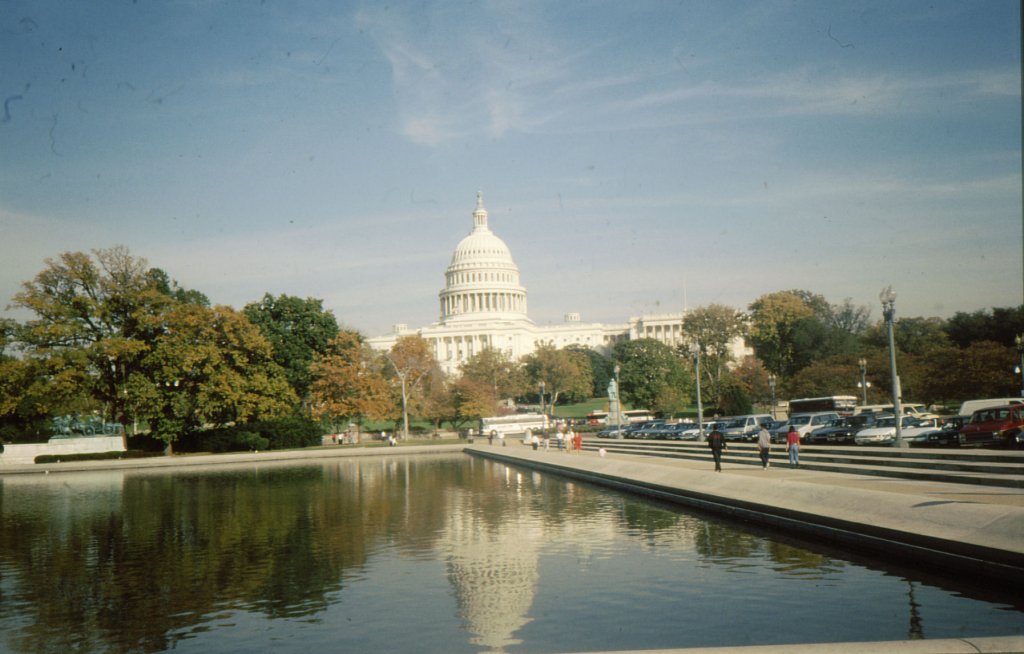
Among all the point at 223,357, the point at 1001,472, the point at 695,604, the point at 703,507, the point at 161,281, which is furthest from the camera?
the point at 161,281

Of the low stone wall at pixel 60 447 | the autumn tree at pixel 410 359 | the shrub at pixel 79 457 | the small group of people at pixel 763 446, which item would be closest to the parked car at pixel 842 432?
the small group of people at pixel 763 446

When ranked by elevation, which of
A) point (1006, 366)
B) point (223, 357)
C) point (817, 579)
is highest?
point (223, 357)

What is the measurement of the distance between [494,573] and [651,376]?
80.9 m

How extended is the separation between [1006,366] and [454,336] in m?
121

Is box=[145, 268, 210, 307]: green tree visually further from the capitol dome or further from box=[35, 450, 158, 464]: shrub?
the capitol dome

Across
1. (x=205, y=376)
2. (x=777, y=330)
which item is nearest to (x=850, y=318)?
(x=777, y=330)

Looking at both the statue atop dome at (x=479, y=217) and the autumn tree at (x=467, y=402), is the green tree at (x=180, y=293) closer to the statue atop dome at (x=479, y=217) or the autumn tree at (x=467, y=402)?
the autumn tree at (x=467, y=402)

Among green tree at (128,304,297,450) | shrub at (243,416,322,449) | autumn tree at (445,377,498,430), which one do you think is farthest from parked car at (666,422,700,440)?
green tree at (128,304,297,450)

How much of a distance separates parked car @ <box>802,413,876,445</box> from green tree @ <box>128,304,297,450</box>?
139 feet

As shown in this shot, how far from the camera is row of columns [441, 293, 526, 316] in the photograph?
176250mm

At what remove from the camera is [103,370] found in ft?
213

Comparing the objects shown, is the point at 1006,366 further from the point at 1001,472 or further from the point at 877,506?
the point at 877,506

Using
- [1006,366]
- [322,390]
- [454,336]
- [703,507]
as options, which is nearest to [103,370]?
[322,390]

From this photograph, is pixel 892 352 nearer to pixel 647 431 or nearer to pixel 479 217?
pixel 647 431
